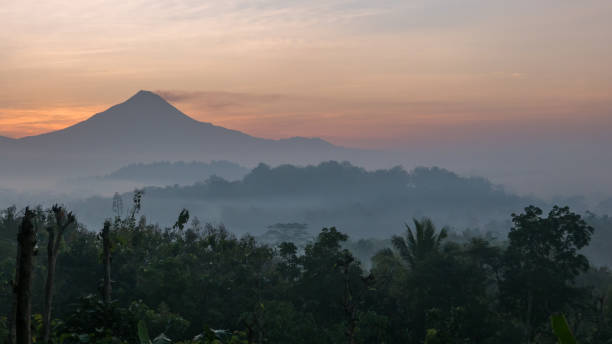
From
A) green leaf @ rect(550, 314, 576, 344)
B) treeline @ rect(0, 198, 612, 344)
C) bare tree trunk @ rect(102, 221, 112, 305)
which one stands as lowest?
treeline @ rect(0, 198, 612, 344)

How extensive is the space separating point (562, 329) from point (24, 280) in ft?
14.2

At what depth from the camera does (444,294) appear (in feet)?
62.8

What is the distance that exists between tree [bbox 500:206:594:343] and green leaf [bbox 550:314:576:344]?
60.9 feet

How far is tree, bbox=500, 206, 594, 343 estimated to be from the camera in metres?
20.0

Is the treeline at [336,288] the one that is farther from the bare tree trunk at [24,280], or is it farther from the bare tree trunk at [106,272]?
the bare tree trunk at [24,280]

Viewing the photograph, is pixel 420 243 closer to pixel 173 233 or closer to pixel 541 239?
pixel 541 239

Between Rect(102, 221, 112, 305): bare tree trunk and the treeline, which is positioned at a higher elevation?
Rect(102, 221, 112, 305): bare tree trunk

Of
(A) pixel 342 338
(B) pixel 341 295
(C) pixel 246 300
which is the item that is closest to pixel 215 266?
(C) pixel 246 300

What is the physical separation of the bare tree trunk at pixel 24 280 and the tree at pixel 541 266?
19.0 meters

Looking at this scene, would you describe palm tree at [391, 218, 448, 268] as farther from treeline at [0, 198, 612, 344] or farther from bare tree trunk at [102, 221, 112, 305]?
bare tree trunk at [102, 221, 112, 305]

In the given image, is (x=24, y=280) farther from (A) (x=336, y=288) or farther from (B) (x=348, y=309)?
(A) (x=336, y=288)

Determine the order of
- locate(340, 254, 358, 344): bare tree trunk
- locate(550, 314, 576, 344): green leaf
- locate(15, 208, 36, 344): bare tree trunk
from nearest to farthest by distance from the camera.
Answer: locate(550, 314, 576, 344): green leaf, locate(15, 208, 36, 344): bare tree trunk, locate(340, 254, 358, 344): bare tree trunk

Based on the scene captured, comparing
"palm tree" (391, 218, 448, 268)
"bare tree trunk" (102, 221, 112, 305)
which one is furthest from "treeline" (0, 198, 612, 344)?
"bare tree trunk" (102, 221, 112, 305)

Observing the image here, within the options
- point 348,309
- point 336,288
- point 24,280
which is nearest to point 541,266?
point 336,288
